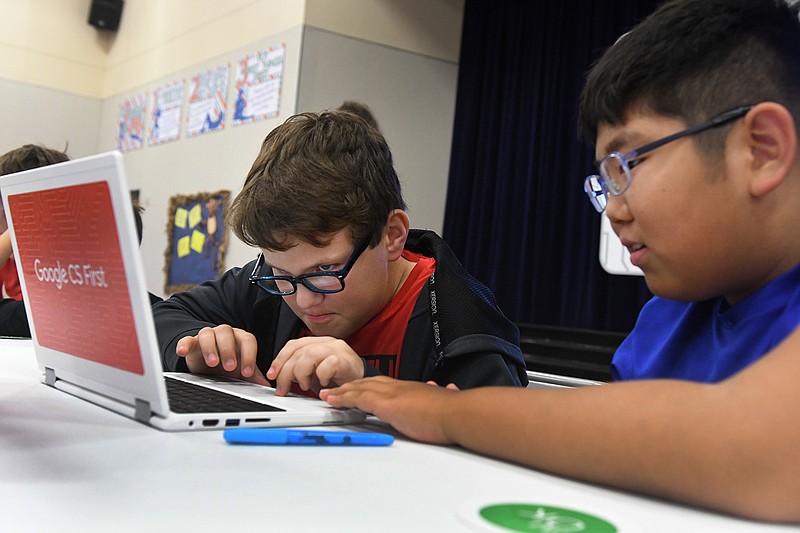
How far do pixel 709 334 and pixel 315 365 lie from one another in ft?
1.55

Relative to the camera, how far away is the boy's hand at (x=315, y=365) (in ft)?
3.12

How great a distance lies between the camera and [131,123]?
17.3 ft

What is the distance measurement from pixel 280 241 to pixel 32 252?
41 centimetres

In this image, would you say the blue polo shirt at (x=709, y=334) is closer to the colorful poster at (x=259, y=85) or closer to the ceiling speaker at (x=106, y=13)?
the colorful poster at (x=259, y=85)

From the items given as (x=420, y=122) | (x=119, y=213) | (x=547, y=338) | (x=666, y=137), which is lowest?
(x=547, y=338)

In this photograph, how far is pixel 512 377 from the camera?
1.14 meters

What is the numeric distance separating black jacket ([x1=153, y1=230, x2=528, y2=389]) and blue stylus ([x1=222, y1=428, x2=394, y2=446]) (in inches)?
11.4

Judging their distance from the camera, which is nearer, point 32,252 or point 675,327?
point 32,252

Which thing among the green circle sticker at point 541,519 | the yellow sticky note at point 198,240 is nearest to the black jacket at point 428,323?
the green circle sticker at point 541,519

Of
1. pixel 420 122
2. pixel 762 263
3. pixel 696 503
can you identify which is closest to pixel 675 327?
pixel 762 263

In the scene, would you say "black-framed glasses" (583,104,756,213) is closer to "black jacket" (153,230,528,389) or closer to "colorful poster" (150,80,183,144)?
"black jacket" (153,230,528,389)

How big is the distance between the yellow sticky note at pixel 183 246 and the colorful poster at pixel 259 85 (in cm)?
72

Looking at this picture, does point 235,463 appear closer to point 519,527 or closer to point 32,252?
point 519,527

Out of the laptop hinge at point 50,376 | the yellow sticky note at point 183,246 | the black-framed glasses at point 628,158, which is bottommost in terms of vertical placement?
the laptop hinge at point 50,376
